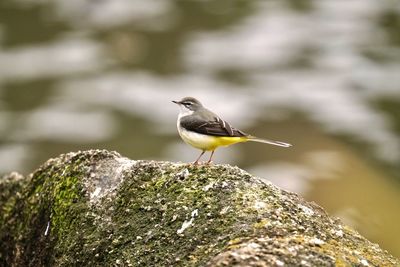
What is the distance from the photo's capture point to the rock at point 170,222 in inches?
234

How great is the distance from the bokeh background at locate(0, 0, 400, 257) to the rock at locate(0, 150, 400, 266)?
9474 millimetres

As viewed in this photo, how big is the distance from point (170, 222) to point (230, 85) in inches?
791

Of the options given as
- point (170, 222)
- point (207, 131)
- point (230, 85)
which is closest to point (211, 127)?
point (207, 131)

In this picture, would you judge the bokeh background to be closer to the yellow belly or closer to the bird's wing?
the yellow belly

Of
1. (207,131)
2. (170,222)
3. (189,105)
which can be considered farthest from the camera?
(189,105)

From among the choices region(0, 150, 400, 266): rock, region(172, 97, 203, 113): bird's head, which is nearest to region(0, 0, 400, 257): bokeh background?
region(172, 97, 203, 113): bird's head

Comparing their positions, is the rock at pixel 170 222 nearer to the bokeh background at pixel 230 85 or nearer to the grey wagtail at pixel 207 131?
the grey wagtail at pixel 207 131

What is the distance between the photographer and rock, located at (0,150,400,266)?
5945 millimetres

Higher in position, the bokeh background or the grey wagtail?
the grey wagtail

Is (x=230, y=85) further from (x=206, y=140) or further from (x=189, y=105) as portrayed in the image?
(x=206, y=140)

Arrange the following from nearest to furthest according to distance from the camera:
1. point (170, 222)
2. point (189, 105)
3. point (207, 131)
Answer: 1. point (170, 222)
2. point (207, 131)
3. point (189, 105)

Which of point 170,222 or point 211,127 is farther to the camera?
point 211,127

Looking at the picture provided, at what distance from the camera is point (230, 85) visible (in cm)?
2644

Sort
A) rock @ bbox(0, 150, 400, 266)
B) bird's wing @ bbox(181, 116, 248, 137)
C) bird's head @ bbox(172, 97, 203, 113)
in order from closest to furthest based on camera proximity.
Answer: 1. rock @ bbox(0, 150, 400, 266)
2. bird's wing @ bbox(181, 116, 248, 137)
3. bird's head @ bbox(172, 97, 203, 113)
